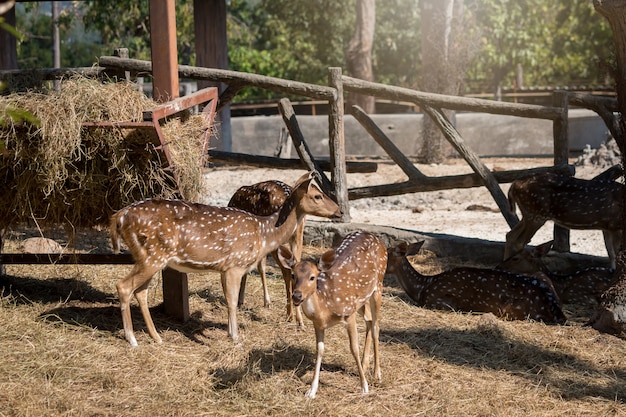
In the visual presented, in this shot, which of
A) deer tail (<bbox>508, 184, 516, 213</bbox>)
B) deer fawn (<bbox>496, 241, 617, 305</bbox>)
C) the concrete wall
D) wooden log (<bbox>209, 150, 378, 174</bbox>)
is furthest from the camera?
the concrete wall

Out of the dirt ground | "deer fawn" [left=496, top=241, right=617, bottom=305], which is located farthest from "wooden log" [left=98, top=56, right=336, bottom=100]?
"deer fawn" [left=496, top=241, right=617, bottom=305]

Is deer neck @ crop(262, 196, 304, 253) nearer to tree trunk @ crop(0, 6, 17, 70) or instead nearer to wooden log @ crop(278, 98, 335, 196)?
wooden log @ crop(278, 98, 335, 196)

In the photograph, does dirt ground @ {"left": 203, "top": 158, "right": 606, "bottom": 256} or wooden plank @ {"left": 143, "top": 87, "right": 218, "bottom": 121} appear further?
dirt ground @ {"left": 203, "top": 158, "right": 606, "bottom": 256}

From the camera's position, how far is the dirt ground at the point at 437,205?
11477mm

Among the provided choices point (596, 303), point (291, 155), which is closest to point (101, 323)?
point (596, 303)

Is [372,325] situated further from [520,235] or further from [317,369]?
[520,235]

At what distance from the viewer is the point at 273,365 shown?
6266 mm

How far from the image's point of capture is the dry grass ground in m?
5.65

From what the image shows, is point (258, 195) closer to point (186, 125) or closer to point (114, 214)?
point (186, 125)

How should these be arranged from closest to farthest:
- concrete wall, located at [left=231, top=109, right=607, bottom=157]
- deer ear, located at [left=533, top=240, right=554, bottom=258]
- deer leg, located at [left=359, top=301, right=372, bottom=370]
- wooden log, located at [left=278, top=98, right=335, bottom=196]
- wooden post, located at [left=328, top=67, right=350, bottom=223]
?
deer leg, located at [left=359, top=301, right=372, bottom=370] < deer ear, located at [left=533, top=240, right=554, bottom=258] < wooden post, located at [left=328, top=67, right=350, bottom=223] < wooden log, located at [left=278, top=98, right=335, bottom=196] < concrete wall, located at [left=231, top=109, right=607, bottom=157]

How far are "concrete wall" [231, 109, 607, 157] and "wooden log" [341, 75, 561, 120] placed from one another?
371 inches

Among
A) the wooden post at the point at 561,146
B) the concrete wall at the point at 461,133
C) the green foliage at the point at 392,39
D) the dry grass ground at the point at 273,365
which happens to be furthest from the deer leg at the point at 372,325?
the green foliage at the point at 392,39

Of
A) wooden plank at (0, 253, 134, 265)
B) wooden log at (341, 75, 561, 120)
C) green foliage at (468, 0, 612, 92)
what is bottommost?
wooden plank at (0, 253, 134, 265)

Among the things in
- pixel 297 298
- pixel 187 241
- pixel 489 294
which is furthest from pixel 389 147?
pixel 297 298
